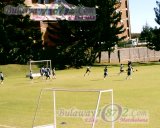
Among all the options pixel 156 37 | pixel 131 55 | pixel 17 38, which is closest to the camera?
pixel 17 38

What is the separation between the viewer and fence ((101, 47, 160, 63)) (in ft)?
257

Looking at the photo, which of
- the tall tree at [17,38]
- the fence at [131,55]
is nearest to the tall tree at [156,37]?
the fence at [131,55]

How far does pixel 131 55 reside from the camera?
82812mm

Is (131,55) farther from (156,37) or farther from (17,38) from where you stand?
(17,38)

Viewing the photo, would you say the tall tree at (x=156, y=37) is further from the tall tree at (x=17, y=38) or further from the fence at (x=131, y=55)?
the tall tree at (x=17, y=38)

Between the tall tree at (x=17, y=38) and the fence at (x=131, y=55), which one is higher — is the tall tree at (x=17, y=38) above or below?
above

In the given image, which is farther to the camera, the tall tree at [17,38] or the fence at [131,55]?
the fence at [131,55]

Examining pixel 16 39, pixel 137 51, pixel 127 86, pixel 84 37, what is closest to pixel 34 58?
pixel 16 39

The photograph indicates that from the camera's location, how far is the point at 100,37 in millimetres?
68250

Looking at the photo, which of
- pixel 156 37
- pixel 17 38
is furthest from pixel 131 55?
pixel 17 38

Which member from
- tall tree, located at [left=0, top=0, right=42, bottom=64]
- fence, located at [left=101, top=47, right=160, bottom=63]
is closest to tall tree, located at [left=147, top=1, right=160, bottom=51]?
fence, located at [left=101, top=47, right=160, bottom=63]

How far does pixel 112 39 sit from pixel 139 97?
143 ft

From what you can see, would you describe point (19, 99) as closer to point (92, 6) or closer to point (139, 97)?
point (139, 97)

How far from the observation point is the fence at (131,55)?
3083 inches
